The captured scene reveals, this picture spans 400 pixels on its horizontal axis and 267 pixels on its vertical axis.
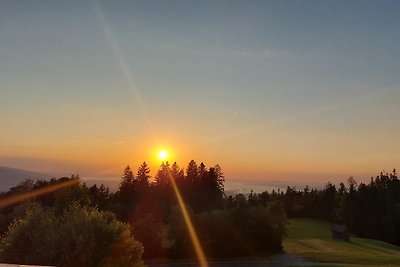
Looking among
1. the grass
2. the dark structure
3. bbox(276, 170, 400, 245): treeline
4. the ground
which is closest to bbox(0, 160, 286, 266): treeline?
the ground

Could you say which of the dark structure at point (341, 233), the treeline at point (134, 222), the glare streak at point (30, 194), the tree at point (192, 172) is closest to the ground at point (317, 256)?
the dark structure at point (341, 233)

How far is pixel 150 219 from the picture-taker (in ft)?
363

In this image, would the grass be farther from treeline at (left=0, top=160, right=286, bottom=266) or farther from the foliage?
the foliage

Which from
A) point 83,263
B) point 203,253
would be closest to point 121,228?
point 83,263

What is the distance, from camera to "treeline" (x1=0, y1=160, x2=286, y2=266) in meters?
48.9

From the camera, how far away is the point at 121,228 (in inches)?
2072

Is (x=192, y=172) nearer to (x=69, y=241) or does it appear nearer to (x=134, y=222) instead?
(x=134, y=222)

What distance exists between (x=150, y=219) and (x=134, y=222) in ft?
15.1

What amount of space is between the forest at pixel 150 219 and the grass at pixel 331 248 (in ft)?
29.0

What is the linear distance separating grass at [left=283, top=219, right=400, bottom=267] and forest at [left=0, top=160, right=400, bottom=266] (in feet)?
29.0

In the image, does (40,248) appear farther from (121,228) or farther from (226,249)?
(226,249)

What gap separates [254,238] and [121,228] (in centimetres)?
6072

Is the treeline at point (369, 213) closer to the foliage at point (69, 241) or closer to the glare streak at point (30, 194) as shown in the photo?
the glare streak at point (30, 194)

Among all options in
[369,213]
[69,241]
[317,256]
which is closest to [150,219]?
[317,256]
